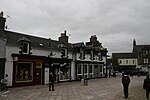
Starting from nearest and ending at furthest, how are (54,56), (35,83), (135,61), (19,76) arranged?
1. (19,76)
2. (35,83)
3. (54,56)
4. (135,61)

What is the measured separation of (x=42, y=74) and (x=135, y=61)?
185 ft

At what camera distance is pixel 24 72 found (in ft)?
84.2

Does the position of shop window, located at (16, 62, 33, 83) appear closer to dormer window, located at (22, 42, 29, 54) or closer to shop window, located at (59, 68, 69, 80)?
dormer window, located at (22, 42, 29, 54)

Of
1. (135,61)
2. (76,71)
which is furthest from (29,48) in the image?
(135,61)

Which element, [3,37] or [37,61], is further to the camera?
[37,61]

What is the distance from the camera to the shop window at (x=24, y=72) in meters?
24.8

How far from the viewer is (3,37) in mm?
22797

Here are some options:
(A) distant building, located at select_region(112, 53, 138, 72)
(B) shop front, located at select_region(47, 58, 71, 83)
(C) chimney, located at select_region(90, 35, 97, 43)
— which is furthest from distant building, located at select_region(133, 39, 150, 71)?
(B) shop front, located at select_region(47, 58, 71, 83)

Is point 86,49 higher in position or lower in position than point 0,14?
lower

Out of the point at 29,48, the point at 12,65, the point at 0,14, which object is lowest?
the point at 12,65

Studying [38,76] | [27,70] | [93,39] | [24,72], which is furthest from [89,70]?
[24,72]

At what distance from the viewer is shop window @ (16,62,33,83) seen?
24.8 metres

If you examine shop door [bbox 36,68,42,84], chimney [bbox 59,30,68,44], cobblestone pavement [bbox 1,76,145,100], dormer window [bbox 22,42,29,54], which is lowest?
cobblestone pavement [bbox 1,76,145,100]

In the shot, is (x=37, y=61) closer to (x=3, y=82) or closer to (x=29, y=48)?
(x=29, y=48)
